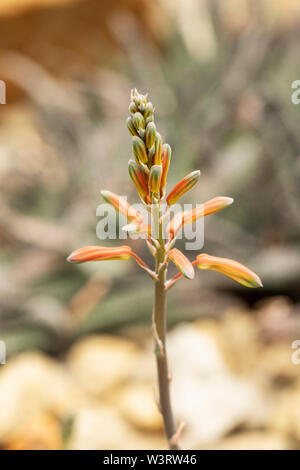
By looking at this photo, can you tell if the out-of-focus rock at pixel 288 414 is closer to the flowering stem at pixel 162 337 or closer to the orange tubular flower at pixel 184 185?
the flowering stem at pixel 162 337

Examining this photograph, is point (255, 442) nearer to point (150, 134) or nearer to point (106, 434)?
point (106, 434)

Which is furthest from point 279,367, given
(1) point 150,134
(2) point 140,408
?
(1) point 150,134

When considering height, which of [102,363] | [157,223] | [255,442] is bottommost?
[255,442]

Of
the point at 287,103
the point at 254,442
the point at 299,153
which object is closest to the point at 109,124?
the point at 287,103

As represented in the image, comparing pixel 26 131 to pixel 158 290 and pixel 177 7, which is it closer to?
pixel 177 7

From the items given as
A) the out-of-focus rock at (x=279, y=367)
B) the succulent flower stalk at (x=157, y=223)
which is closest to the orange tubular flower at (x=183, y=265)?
the succulent flower stalk at (x=157, y=223)
